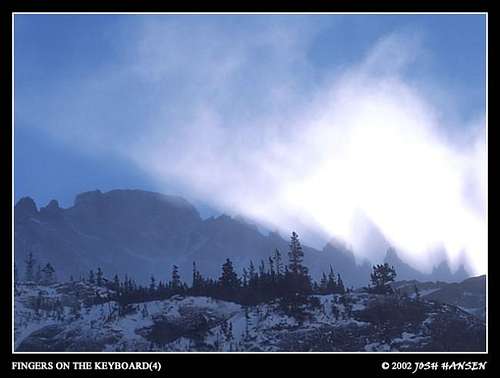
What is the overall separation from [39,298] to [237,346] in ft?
52.4

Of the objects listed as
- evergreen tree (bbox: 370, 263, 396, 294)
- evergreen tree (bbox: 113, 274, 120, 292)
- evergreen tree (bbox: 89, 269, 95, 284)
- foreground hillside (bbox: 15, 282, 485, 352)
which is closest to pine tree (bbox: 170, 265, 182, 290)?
foreground hillside (bbox: 15, 282, 485, 352)


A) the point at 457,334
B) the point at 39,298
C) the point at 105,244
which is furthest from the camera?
the point at 105,244

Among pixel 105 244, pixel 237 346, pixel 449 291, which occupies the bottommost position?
pixel 237 346

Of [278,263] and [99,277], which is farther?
[99,277]

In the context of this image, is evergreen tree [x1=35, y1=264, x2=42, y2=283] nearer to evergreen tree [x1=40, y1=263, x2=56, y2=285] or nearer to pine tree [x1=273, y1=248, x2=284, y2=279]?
evergreen tree [x1=40, y1=263, x2=56, y2=285]

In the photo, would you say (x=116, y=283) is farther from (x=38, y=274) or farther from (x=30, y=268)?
(x=30, y=268)

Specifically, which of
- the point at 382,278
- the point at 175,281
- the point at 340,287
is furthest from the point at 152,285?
the point at 382,278

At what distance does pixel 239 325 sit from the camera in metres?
43.8

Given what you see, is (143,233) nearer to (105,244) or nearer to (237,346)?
(105,244)

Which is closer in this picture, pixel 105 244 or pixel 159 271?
pixel 159 271

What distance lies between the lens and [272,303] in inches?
1785

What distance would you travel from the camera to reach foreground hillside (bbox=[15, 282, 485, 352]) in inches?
1631
